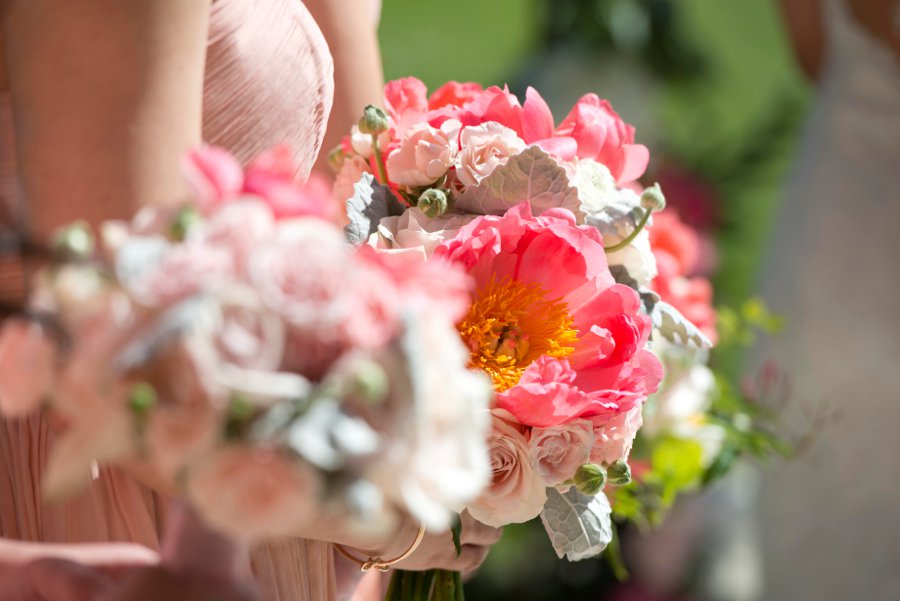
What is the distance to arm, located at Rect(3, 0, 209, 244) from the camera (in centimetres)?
61

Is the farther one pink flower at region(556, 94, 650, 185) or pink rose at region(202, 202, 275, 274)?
pink flower at region(556, 94, 650, 185)

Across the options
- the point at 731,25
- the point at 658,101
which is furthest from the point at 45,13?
the point at 731,25

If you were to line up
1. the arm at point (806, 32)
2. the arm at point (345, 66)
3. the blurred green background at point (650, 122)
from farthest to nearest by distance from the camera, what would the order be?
the blurred green background at point (650, 122), the arm at point (806, 32), the arm at point (345, 66)

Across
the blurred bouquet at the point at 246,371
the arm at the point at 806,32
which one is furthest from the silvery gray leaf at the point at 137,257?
the arm at the point at 806,32

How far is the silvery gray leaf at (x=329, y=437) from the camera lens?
1.32ft

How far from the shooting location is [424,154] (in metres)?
0.75

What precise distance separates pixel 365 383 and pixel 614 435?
0.33 metres

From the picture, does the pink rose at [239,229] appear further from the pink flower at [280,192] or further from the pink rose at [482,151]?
the pink rose at [482,151]

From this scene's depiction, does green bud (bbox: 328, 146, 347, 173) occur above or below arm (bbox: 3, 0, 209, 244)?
below

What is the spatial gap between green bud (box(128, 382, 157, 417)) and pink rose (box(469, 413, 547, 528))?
32cm

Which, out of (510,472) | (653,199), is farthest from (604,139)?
(510,472)

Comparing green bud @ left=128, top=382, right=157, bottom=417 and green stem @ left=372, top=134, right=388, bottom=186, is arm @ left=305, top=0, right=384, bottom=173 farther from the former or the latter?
green bud @ left=128, top=382, right=157, bottom=417

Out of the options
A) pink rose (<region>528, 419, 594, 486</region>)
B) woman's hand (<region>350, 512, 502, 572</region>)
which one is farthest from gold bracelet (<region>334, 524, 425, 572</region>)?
pink rose (<region>528, 419, 594, 486</region>)

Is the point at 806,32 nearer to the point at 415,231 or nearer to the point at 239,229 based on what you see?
the point at 415,231
